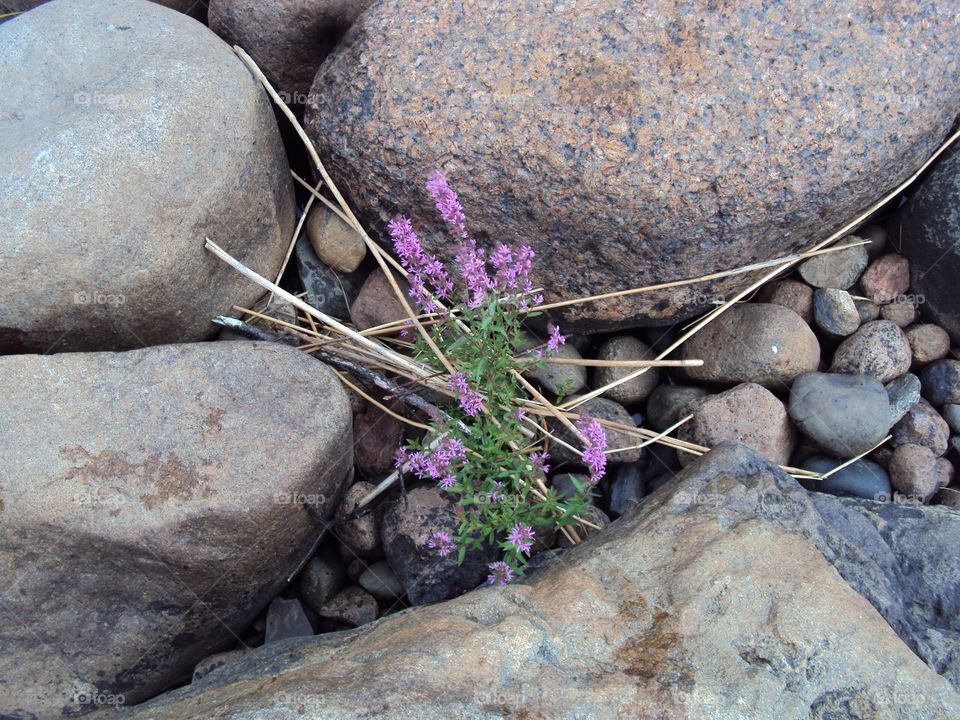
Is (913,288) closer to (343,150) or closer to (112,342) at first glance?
(343,150)

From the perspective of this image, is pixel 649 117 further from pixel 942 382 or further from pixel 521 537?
pixel 942 382

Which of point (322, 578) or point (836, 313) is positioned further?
point (836, 313)

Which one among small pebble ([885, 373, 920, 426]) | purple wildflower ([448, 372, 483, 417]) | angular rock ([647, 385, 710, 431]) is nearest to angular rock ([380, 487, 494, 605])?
purple wildflower ([448, 372, 483, 417])

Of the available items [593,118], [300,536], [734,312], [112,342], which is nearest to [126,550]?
[300,536]

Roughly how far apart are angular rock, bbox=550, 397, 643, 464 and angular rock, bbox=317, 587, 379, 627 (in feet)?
3.67

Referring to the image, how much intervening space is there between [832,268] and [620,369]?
4.10 feet

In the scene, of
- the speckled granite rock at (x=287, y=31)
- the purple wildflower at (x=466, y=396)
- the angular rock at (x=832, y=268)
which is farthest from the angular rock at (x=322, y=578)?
the angular rock at (x=832, y=268)

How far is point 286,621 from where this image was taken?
3.65 m

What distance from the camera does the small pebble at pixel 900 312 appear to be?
4.21m

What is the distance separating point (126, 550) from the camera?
3084mm

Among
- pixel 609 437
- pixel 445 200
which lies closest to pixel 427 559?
pixel 609 437

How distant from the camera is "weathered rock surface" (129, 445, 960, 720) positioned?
2371 millimetres

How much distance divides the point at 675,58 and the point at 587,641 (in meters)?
2.49

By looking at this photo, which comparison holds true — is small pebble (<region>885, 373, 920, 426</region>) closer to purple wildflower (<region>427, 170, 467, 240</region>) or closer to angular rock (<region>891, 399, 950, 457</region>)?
angular rock (<region>891, 399, 950, 457</region>)
